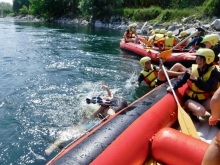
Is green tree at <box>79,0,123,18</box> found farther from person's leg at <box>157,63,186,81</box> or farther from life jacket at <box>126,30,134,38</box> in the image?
person's leg at <box>157,63,186,81</box>

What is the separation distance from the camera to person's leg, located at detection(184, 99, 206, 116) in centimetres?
345

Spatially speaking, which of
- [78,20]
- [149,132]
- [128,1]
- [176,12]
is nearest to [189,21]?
[176,12]

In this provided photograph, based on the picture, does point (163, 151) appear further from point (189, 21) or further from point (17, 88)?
point (189, 21)

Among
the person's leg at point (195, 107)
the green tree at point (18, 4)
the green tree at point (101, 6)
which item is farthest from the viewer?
the green tree at point (18, 4)

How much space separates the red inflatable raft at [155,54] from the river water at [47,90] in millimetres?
335

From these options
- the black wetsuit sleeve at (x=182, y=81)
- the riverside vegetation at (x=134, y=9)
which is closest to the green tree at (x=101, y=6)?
the riverside vegetation at (x=134, y=9)

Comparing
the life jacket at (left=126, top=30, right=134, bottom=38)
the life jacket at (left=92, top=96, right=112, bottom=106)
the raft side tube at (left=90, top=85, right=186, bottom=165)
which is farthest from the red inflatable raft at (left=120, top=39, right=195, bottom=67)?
the raft side tube at (left=90, top=85, right=186, bottom=165)

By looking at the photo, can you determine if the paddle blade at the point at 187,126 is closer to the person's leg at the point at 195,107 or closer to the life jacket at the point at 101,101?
the person's leg at the point at 195,107

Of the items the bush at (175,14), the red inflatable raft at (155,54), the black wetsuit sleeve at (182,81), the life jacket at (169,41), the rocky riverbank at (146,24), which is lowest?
the red inflatable raft at (155,54)

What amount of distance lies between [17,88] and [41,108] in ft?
5.41

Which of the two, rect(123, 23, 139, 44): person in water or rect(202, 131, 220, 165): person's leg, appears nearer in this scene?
rect(202, 131, 220, 165): person's leg

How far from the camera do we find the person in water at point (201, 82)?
11.1 feet

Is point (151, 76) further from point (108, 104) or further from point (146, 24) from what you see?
point (146, 24)

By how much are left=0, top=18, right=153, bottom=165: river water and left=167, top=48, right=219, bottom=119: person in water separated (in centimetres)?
193
